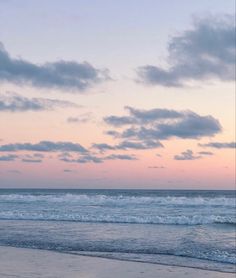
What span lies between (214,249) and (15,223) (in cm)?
1184

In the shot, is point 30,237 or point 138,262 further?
point 30,237

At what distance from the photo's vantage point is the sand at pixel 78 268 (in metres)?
11.1

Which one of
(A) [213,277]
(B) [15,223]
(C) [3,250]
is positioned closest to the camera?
(A) [213,277]

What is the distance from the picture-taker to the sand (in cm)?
1106

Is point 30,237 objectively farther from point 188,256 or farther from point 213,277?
point 213,277

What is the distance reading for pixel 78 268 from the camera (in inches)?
468

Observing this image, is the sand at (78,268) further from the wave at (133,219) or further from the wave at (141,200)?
the wave at (141,200)

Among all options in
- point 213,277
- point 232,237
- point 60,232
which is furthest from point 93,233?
point 213,277

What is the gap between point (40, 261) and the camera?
41.7 feet

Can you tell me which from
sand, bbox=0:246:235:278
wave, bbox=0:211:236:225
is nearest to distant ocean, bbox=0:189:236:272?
wave, bbox=0:211:236:225

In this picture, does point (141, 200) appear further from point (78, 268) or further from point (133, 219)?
point (78, 268)

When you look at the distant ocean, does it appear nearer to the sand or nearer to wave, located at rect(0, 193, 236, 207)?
the sand

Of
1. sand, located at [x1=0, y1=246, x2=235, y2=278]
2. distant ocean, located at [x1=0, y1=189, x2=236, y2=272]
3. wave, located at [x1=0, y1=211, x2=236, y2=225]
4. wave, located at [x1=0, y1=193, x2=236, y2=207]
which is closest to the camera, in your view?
sand, located at [x1=0, y1=246, x2=235, y2=278]

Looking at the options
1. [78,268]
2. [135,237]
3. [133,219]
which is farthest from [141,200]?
[78,268]
